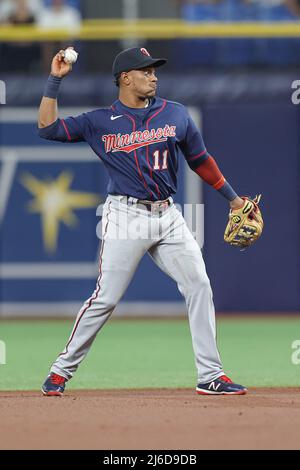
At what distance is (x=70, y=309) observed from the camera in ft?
43.8

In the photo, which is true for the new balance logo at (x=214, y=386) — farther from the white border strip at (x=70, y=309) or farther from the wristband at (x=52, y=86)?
the white border strip at (x=70, y=309)

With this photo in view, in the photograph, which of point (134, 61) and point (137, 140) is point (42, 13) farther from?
point (137, 140)

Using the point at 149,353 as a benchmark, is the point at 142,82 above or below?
above

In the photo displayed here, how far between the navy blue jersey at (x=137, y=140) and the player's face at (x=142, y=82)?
10 cm

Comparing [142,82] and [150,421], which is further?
[142,82]

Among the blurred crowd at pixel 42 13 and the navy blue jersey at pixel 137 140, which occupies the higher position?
the blurred crowd at pixel 42 13

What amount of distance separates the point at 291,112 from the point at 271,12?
5.57 feet

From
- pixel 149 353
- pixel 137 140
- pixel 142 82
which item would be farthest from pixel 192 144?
pixel 149 353

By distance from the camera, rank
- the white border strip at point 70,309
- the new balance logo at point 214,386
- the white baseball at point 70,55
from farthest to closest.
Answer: the white border strip at point 70,309 < the new balance logo at point 214,386 < the white baseball at point 70,55

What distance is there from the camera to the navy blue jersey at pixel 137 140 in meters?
6.54

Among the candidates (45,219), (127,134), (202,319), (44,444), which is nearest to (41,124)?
(127,134)

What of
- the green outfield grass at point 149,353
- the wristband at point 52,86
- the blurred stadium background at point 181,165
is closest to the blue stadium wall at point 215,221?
the blurred stadium background at point 181,165

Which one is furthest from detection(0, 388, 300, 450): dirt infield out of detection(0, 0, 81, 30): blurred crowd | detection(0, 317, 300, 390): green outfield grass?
detection(0, 0, 81, 30): blurred crowd

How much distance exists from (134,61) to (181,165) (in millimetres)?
6652
